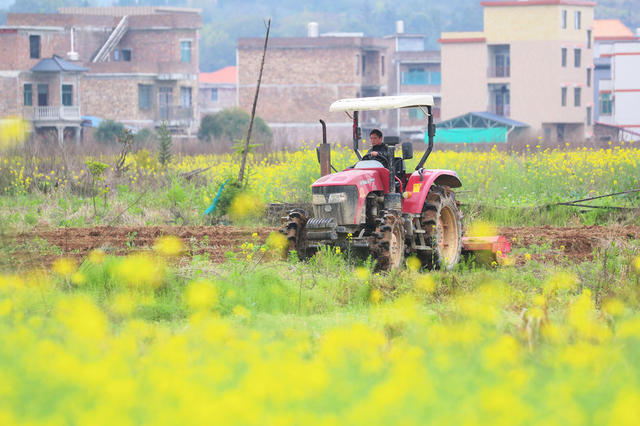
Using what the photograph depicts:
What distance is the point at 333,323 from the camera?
27.9 ft

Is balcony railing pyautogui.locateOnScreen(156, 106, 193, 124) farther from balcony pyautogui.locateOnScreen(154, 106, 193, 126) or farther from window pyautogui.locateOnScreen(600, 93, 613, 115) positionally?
window pyautogui.locateOnScreen(600, 93, 613, 115)

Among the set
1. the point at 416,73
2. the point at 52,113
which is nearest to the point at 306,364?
the point at 52,113

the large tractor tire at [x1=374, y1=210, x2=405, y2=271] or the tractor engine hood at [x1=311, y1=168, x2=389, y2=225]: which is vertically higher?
the tractor engine hood at [x1=311, y1=168, x2=389, y2=225]

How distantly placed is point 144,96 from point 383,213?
57.8 metres

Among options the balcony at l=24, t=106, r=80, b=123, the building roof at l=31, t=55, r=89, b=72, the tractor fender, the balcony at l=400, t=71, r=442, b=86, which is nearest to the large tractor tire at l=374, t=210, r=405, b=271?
the tractor fender


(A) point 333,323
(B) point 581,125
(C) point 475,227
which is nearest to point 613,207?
(C) point 475,227

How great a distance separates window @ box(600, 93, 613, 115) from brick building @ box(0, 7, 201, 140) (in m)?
32.0

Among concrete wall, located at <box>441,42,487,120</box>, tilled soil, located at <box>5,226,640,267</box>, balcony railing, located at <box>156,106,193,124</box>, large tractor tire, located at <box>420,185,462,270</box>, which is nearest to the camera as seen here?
large tractor tire, located at <box>420,185,462,270</box>

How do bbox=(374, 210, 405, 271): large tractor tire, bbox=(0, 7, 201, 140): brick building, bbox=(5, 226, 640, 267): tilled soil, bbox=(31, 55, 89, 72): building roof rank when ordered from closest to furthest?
bbox=(374, 210, 405, 271): large tractor tire
bbox=(5, 226, 640, 267): tilled soil
bbox=(31, 55, 89, 72): building roof
bbox=(0, 7, 201, 140): brick building

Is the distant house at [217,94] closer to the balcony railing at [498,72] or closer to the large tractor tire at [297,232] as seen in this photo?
→ the balcony railing at [498,72]

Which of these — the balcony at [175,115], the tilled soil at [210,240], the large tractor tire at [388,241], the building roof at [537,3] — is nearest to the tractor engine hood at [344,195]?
the large tractor tire at [388,241]

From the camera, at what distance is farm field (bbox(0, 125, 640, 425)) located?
469 cm

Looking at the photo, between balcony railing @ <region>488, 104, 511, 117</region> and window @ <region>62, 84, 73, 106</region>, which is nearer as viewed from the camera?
window @ <region>62, 84, 73, 106</region>

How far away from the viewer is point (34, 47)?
61.8 m
